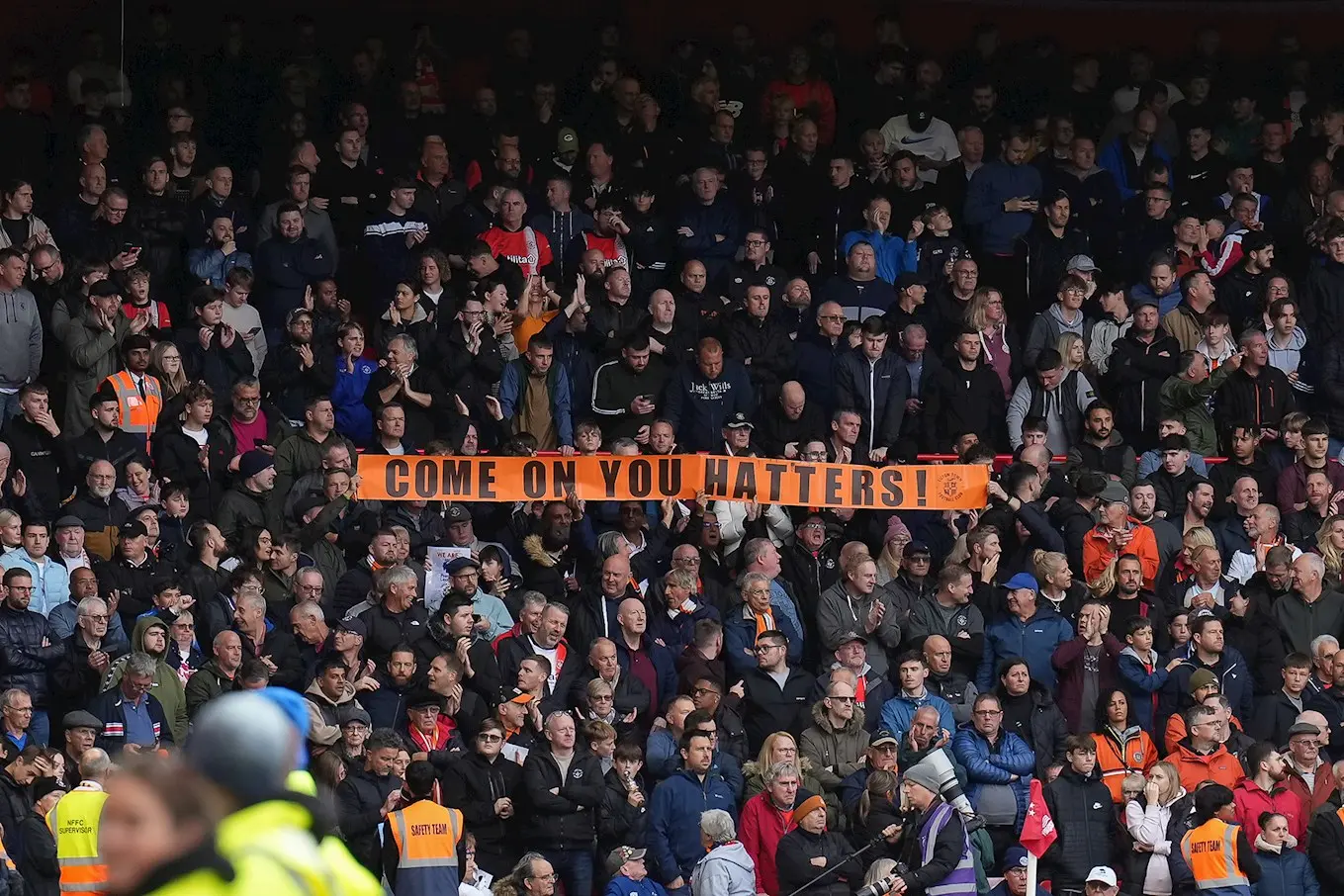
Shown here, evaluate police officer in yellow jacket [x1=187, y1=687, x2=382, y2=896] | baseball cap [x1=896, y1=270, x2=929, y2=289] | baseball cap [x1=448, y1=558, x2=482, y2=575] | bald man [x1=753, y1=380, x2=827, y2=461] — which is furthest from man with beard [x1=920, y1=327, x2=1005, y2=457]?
police officer in yellow jacket [x1=187, y1=687, x2=382, y2=896]

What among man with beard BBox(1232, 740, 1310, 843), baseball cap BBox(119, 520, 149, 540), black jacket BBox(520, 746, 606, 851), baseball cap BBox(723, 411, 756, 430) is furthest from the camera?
baseball cap BBox(723, 411, 756, 430)

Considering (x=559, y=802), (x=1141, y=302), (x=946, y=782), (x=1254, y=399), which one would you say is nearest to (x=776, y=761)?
(x=946, y=782)

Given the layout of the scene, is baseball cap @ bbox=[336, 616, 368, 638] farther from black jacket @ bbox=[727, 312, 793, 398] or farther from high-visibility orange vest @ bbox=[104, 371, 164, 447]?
black jacket @ bbox=[727, 312, 793, 398]

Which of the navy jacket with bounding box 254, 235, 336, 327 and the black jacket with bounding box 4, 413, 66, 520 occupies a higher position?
the navy jacket with bounding box 254, 235, 336, 327

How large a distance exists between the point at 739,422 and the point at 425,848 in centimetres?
477

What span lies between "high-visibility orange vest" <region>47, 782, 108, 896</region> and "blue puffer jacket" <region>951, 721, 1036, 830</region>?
5137 mm

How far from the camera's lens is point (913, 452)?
624 inches

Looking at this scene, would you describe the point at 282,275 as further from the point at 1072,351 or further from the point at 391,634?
the point at 1072,351

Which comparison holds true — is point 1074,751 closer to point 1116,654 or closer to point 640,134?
point 1116,654

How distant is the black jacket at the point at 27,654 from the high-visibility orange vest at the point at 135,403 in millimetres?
2013

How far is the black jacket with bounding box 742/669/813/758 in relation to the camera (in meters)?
13.7

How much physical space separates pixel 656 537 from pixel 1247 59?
962 cm

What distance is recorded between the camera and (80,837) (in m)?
10.9

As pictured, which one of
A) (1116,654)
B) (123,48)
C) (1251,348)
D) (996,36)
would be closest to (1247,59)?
(996,36)
